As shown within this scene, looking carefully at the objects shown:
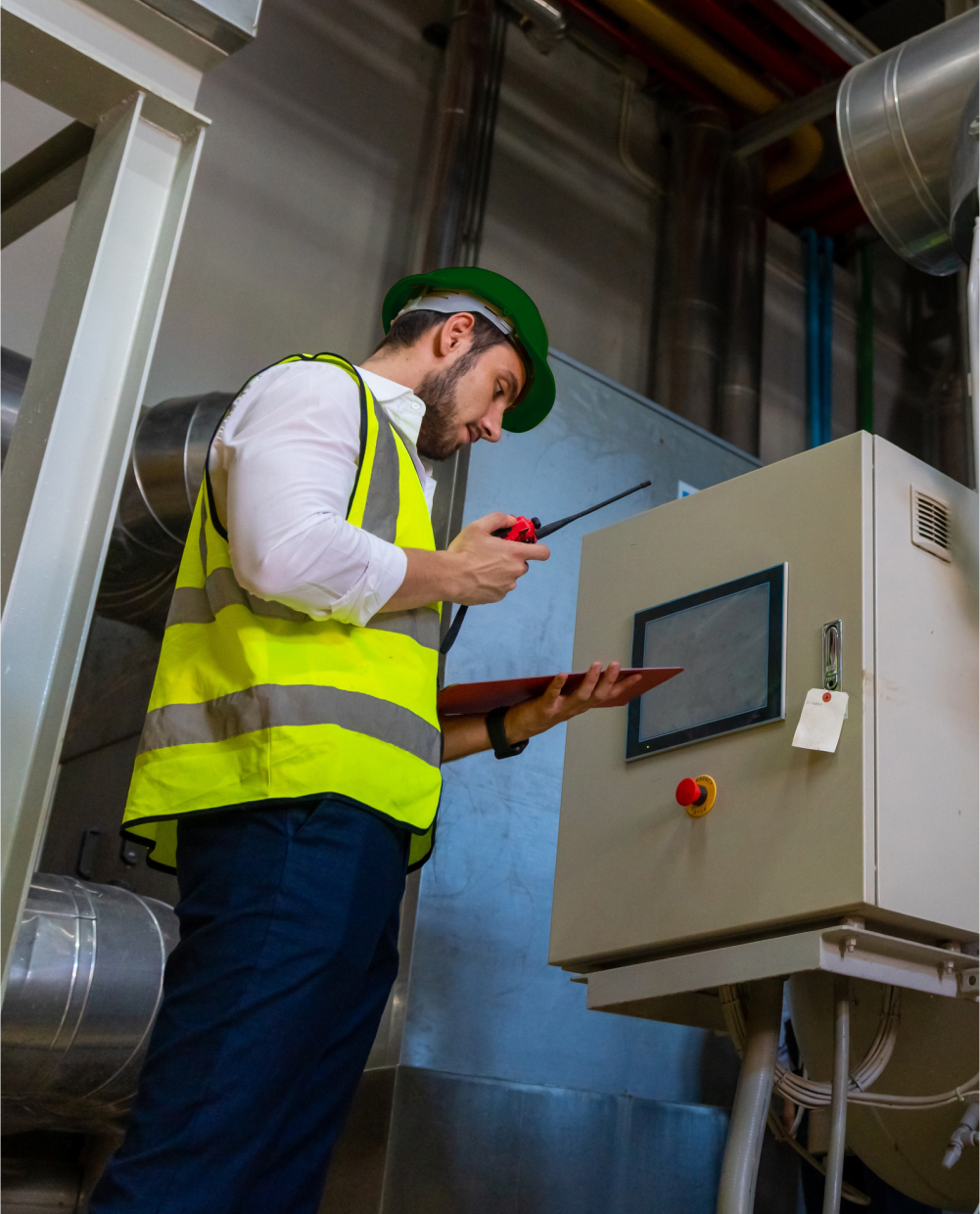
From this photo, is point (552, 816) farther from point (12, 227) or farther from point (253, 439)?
point (12, 227)

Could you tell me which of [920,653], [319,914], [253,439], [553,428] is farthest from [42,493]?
[553,428]

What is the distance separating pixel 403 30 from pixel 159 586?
195cm

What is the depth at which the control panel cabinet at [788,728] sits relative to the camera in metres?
1.58

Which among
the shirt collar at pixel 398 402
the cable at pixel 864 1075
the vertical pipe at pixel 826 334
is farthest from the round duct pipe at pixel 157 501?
the vertical pipe at pixel 826 334

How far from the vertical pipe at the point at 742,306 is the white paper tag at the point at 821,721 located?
7.06 feet

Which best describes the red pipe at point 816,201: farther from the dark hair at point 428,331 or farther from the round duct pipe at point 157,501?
the dark hair at point 428,331

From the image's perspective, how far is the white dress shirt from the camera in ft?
4.35

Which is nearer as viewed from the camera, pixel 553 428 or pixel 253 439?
pixel 253 439

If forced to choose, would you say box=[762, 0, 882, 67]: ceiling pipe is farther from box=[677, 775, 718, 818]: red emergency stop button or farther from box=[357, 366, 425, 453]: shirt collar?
box=[677, 775, 718, 818]: red emergency stop button

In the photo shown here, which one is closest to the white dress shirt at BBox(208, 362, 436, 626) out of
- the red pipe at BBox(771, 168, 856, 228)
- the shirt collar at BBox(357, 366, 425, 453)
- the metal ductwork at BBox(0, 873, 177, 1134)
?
the shirt collar at BBox(357, 366, 425, 453)

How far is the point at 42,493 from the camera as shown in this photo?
1.17 metres

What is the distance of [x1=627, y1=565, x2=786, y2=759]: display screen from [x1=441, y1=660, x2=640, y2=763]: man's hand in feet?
0.59

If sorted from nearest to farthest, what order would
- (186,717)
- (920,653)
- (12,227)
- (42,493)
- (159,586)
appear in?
(42,493) < (186,717) < (12,227) < (920,653) < (159,586)

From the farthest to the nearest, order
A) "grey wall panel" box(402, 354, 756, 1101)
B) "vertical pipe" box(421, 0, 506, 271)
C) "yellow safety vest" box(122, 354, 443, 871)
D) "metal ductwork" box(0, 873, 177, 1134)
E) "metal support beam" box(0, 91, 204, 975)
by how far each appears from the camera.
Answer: "vertical pipe" box(421, 0, 506, 271) < "grey wall panel" box(402, 354, 756, 1101) < "metal ductwork" box(0, 873, 177, 1134) < "yellow safety vest" box(122, 354, 443, 871) < "metal support beam" box(0, 91, 204, 975)
